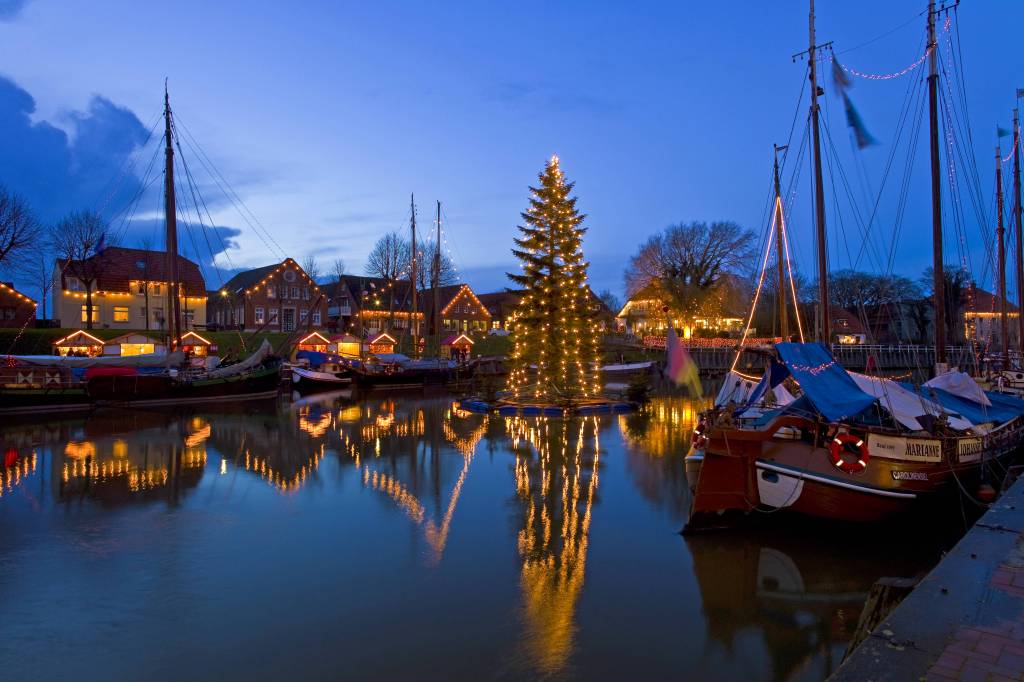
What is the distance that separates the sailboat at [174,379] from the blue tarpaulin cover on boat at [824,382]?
29296mm

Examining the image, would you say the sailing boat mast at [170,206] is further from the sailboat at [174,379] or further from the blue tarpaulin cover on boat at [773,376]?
the blue tarpaulin cover on boat at [773,376]

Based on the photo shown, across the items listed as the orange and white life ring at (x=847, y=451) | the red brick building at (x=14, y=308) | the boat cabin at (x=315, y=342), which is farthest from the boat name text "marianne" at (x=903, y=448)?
the red brick building at (x=14, y=308)

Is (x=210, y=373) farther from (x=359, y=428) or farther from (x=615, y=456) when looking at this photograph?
(x=615, y=456)

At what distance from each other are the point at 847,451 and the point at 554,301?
68.3 ft

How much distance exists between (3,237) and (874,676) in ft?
194

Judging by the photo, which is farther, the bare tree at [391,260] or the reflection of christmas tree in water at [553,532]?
Answer: the bare tree at [391,260]

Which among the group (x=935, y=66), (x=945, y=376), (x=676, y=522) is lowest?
(x=676, y=522)

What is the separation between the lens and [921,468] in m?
10.6

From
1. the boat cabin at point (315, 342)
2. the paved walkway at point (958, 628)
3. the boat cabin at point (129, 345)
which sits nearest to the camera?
the paved walkway at point (958, 628)

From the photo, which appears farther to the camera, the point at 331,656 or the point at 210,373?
the point at 210,373

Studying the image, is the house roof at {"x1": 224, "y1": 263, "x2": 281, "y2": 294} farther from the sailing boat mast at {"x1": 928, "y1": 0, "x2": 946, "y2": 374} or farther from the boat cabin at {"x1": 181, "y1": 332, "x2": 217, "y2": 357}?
the sailing boat mast at {"x1": 928, "y1": 0, "x2": 946, "y2": 374}

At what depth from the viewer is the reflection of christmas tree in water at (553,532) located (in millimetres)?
7005

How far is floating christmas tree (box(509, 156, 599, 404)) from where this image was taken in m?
30.1

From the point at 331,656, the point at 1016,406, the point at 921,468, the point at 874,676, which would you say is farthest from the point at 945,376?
the point at 331,656
